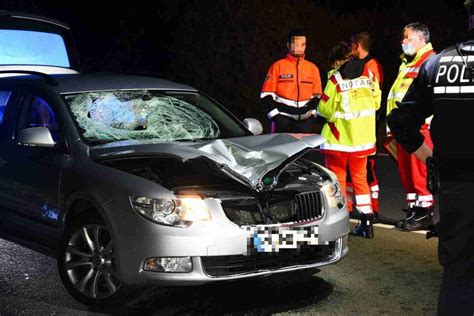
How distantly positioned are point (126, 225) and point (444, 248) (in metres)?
2.16

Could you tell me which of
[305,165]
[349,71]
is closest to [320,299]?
[305,165]

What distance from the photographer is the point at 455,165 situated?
340 cm

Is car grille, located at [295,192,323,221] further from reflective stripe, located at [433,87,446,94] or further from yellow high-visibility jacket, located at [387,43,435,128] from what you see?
yellow high-visibility jacket, located at [387,43,435,128]

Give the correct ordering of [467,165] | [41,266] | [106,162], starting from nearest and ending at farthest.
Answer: [467,165], [106,162], [41,266]

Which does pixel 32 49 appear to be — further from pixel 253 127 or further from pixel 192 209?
pixel 192 209

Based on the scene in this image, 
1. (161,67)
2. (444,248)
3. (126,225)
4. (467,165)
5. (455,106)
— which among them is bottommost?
(161,67)

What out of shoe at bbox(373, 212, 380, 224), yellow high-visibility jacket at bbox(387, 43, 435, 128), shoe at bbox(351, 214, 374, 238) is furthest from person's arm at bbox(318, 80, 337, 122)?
shoe at bbox(373, 212, 380, 224)

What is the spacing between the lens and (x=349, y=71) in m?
7.27

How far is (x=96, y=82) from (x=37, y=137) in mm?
916

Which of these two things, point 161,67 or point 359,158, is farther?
point 161,67

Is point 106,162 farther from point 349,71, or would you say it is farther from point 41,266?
point 349,71

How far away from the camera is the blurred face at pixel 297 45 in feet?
27.4

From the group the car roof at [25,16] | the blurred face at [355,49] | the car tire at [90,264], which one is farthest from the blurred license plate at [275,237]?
the car roof at [25,16]

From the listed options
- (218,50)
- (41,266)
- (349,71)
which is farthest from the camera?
(218,50)
